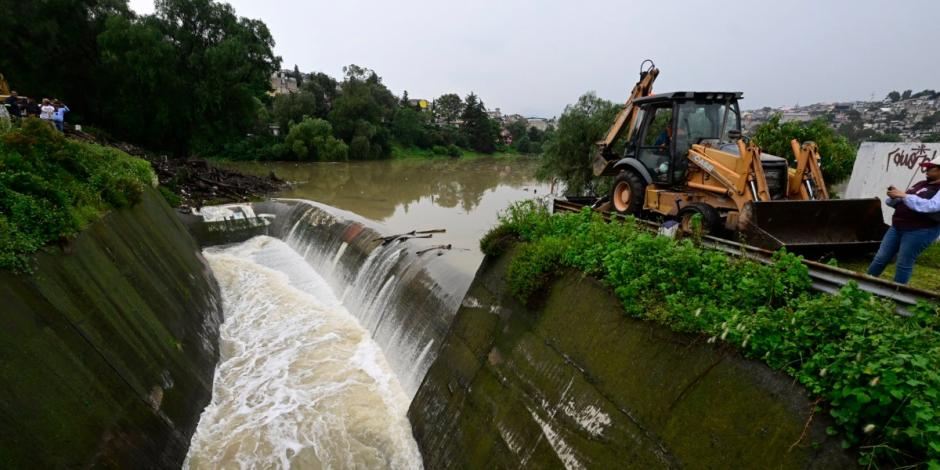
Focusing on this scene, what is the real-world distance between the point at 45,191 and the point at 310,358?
5493mm

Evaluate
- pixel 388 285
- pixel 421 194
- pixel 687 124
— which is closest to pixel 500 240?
pixel 687 124

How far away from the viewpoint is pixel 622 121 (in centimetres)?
873

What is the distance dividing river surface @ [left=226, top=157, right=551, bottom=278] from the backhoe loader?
433 cm

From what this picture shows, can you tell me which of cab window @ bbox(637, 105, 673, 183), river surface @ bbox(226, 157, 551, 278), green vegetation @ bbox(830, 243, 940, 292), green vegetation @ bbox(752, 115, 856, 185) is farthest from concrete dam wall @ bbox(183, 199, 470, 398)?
green vegetation @ bbox(752, 115, 856, 185)

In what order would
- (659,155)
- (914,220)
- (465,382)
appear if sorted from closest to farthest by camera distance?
1. (914,220)
2. (465,382)
3. (659,155)

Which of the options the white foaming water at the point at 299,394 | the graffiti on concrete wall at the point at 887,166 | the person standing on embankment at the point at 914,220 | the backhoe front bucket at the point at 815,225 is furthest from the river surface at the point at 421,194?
the graffiti on concrete wall at the point at 887,166

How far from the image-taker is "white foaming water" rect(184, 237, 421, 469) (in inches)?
280

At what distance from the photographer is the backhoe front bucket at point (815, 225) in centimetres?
566

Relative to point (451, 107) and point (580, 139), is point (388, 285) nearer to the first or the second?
point (580, 139)

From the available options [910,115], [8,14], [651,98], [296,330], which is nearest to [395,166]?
[8,14]

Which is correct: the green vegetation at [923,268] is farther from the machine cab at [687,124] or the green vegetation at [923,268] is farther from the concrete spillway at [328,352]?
the concrete spillway at [328,352]

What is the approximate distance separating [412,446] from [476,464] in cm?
192

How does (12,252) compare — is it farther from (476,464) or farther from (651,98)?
(651,98)

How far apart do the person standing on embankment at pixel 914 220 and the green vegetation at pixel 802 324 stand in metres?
1.76
